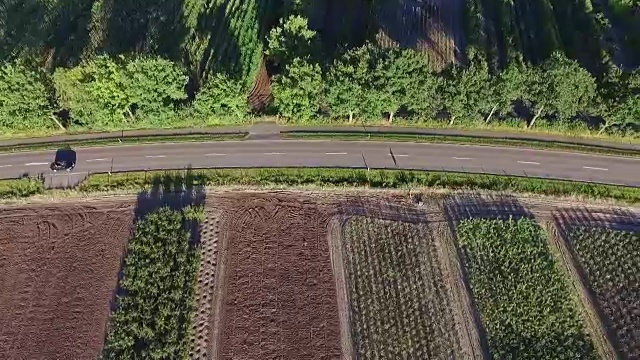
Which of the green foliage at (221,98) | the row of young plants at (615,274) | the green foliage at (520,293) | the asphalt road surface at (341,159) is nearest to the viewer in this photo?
the green foliage at (520,293)

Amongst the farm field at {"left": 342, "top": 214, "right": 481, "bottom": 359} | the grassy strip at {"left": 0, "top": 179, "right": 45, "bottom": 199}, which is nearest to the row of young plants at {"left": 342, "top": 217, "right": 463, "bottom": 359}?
the farm field at {"left": 342, "top": 214, "right": 481, "bottom": 359}

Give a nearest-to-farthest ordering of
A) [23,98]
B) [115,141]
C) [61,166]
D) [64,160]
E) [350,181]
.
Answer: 1. [23,98]
2. [350,181]
3. [61,166]
4. [64,160]
5. [115,141]

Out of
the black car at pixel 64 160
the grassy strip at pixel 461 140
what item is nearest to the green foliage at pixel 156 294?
the black car at pixel 64 160

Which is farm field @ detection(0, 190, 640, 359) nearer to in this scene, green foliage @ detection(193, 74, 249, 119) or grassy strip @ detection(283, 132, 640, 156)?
grassy strip @ detection(283, 132, 640, 156)

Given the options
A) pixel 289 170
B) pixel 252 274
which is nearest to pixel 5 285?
pixel 252 274

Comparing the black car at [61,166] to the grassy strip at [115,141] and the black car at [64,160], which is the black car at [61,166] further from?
the grassy strip at [115,141]

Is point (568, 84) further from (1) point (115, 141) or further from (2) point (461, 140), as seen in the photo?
(1) point (115, 141)

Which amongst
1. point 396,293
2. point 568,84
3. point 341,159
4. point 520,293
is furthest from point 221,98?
point 568,84
